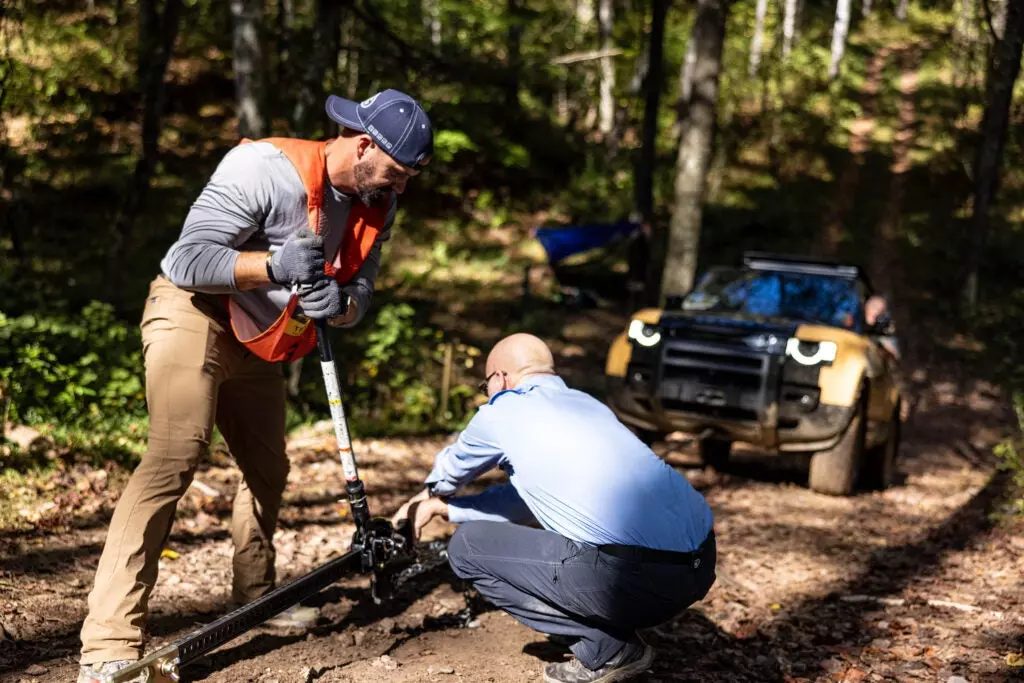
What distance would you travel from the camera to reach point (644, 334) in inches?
306

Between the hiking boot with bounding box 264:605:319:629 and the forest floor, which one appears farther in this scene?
the hiking boot with bounding box 264:605:319:629

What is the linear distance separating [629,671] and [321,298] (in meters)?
1.90

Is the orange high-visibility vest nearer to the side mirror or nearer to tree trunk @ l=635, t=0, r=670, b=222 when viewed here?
the side mirror

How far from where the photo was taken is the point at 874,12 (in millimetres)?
45281

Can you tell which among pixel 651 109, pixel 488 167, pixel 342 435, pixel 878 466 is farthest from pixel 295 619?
pixel 488 167

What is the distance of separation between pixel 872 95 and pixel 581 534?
35.9 m

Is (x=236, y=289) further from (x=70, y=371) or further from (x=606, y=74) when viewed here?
(x=606, y=74)

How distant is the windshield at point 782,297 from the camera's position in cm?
809

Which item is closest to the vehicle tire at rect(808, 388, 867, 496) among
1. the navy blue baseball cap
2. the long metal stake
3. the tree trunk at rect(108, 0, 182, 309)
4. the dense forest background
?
the dense forest background

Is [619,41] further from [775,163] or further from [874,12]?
[874,12]

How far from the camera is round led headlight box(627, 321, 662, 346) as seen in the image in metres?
7.69

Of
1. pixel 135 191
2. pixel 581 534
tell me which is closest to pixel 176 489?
pixel 581 534

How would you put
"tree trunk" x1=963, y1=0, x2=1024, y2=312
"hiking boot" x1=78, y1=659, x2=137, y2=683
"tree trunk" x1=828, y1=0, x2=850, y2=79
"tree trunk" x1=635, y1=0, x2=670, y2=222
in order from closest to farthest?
"hiking boot" x1=78, y1=659, x2=137, y2=683 → "tree trunk" x1=635, y1=0, x2=670, y2=222 → "tree trunk" x1=963, y1=0, x2=1024, y2=312 → "tree trunk" x1=828, y1=0, x2=850, y2=79

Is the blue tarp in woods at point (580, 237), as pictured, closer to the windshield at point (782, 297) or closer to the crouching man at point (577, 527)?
the windshield at point (782, 297)
